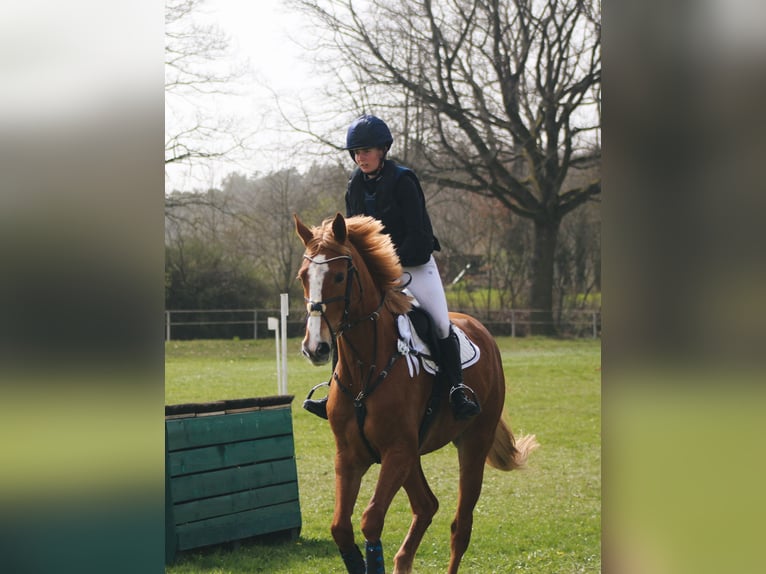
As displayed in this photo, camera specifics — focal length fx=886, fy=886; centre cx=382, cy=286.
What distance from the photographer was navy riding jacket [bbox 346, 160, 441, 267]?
16.8 feet

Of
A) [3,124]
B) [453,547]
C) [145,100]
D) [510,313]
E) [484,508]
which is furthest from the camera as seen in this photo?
[510,313]

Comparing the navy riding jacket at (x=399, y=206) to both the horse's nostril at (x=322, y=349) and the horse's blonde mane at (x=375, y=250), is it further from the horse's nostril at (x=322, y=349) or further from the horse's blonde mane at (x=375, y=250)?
the horse's nostril at (x=322, y=349)

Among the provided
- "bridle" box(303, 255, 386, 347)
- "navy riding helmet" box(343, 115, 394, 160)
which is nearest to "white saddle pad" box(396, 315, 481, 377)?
"bridle" box(303, 255, 386, 347)

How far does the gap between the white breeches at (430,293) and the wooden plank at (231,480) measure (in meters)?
1.85

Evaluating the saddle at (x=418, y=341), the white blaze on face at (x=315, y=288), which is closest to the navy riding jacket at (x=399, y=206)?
the saddle at (x=418, y=341)

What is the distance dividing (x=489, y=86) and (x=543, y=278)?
6.22m

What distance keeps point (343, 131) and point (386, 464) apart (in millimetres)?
22894

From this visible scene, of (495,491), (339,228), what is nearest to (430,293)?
(339,228)

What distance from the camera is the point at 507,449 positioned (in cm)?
620

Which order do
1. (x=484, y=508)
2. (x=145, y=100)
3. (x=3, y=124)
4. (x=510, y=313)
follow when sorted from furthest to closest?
1. (x=510, y=313)
2. (x=484, y=508)
3. (x=3, y=124)
4. (x=145, y=100)

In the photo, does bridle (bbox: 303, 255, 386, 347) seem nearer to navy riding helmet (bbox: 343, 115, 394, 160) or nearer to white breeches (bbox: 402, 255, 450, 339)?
white breeches (bbox: 402, 255, 450, 339)

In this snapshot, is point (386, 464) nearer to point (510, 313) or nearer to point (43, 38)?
point (43, 38)

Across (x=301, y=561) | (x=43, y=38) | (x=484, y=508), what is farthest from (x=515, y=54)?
(x=43, y=38)

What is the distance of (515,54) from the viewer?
27.1 metres
